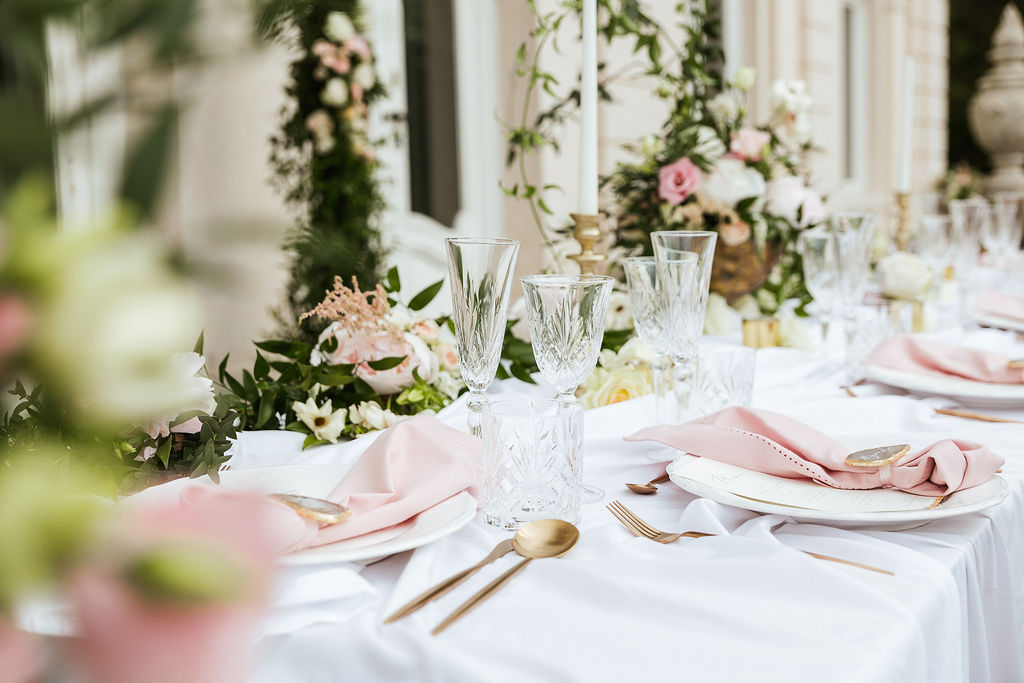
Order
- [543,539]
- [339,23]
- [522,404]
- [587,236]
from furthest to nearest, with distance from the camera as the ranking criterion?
1. [587,236]
2. [522,404]
3. [543,539]
4. [339,23]

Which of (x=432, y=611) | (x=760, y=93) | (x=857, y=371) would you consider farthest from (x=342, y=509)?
(x=760, y=93)

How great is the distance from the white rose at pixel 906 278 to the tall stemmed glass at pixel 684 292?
0.92m

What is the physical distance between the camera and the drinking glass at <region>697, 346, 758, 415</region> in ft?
3.77

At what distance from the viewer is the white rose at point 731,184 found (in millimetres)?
1744

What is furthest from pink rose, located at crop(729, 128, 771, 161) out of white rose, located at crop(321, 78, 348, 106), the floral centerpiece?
white rose, located at crop(321, 78, 348, 106)

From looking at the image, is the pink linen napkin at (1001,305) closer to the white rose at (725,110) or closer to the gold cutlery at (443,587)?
the white rose at (725,110)

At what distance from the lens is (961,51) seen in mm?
8672

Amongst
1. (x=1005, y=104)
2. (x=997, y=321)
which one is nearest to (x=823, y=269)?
(x=997, y=321)

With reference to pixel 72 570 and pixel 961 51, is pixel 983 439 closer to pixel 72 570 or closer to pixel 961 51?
pixel 72 570

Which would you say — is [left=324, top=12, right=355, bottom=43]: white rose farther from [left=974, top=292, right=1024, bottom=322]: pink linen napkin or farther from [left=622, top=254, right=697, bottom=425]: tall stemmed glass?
[left=974, top=292, right=1024, bottom=322]: pink linen napkin

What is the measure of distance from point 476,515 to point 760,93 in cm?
437

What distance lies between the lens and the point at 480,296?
2.84ft

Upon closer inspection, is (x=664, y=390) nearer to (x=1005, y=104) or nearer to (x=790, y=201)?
(x=790, y=201)

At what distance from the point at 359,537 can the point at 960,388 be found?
926 millimetres
